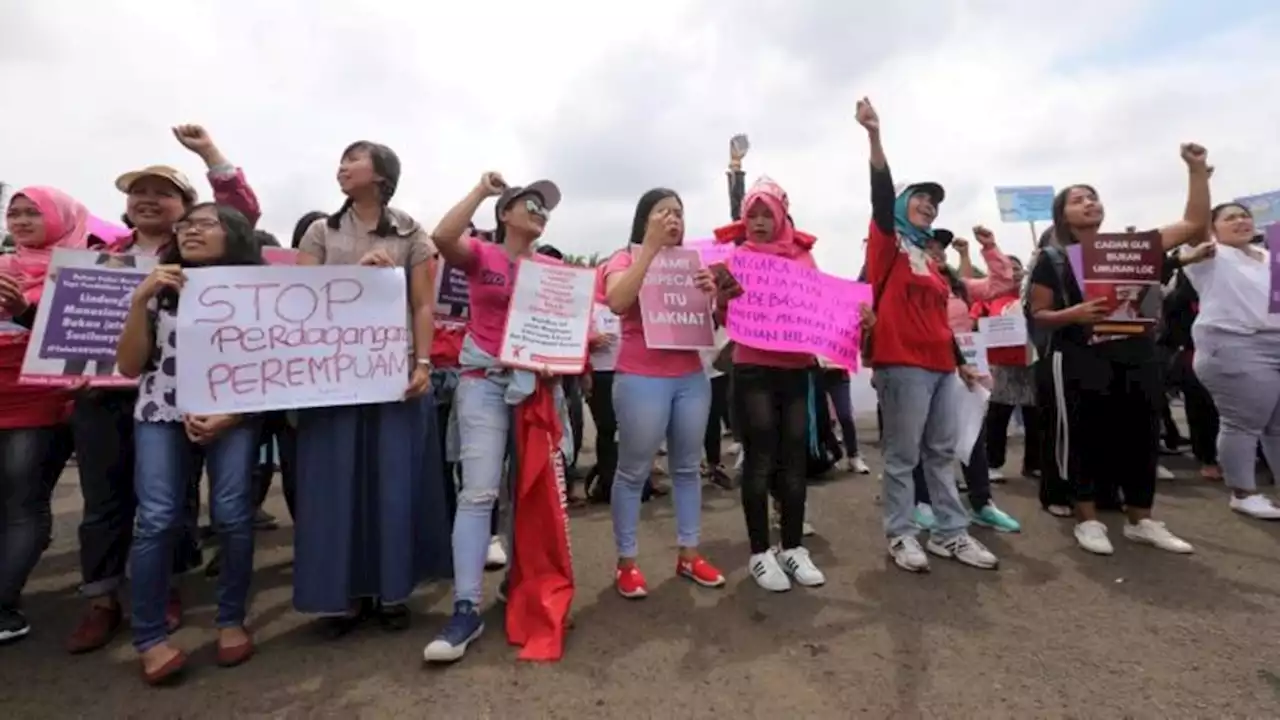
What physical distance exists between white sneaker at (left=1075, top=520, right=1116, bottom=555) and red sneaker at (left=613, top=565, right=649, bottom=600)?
2.70 m

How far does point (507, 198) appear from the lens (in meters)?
3.42

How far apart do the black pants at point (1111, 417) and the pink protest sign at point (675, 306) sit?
7.64 ft

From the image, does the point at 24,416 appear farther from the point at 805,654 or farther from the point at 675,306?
the point at 805,654

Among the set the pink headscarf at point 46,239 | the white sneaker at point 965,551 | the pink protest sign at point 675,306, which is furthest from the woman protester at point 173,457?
the white sneaker at point 965,551

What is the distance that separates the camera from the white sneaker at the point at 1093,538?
13.7 ft

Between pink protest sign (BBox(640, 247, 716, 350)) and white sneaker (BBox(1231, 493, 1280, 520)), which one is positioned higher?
pink protest sign (BBox(640, 247, 716, 350))

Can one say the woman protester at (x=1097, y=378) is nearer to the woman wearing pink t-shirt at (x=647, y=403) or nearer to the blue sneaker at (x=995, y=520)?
the blue sneaker at (x=995, y=520)

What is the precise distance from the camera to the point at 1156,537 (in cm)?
427

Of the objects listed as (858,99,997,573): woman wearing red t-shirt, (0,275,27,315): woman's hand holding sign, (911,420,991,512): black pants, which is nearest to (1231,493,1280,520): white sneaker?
(911,420,991,512): black pants

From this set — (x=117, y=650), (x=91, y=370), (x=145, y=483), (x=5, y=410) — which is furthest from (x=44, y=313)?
(x=117, y=650)

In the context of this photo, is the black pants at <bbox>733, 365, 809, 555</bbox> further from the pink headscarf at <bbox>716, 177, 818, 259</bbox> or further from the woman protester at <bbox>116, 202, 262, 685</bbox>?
the woman protester at <bbox>116, 202, 262, 685</bbox>

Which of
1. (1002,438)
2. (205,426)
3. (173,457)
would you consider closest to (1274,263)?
(1002,438)

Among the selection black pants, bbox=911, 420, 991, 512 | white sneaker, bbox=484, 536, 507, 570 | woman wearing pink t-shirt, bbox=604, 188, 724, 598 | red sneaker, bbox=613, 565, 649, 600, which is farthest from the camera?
black pants, bbox=911, 420, 991, 512

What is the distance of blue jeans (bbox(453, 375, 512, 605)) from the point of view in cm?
312
